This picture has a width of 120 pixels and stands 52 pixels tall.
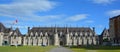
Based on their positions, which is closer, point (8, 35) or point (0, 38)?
point (0, 38)

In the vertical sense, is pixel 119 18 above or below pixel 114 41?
above

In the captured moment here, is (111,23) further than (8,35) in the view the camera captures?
No

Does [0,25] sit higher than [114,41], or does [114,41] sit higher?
[0,25]

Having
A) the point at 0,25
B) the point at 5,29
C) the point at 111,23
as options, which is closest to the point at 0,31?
the point at 0,25

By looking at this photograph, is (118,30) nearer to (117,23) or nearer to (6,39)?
(117,23)

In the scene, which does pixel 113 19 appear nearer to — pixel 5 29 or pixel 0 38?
pixel 0 38

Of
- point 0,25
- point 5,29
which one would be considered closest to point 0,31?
point 0,25

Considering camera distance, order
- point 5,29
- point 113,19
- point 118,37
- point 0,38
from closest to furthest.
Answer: point 118,37
point 113,19
point 0,38
point 5,29

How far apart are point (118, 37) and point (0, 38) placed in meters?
81.5

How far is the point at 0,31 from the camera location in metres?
175

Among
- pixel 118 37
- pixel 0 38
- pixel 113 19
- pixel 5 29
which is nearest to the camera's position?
pixel 118 37

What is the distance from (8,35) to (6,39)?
3430 millimetres

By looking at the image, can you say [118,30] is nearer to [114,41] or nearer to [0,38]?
[114,41]

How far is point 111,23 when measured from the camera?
139125mm
